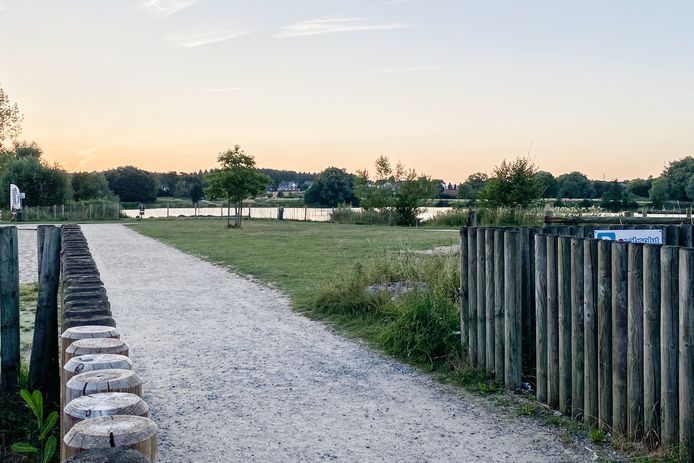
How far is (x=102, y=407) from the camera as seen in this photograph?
9.66ft

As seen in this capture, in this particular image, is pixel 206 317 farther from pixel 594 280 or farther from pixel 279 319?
pixel 594 280

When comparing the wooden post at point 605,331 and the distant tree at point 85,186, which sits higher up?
the distant tree at point 85,186

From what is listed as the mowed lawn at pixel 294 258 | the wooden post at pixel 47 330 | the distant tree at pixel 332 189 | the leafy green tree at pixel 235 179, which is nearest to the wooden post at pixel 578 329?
the wooden post at pixel 47 330

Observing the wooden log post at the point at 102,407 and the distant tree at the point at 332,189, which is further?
the distant tree at the point at 332,189

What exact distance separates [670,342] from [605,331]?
679 mm

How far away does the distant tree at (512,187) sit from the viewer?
38062 millimetres

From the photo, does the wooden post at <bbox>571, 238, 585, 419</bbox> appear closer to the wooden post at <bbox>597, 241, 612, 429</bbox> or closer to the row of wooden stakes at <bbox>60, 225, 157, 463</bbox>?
the wooden post at <bbox>597, 241, 612, 429</bbox>

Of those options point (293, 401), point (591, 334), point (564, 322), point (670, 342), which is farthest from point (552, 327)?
point (293, 401)

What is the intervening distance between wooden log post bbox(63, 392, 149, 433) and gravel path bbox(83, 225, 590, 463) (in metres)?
2.23

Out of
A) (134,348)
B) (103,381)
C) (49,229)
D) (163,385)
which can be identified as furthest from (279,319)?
(103,381)

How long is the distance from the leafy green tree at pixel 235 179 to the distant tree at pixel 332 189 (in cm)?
6919

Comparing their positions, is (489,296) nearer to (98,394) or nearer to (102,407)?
(98,394)

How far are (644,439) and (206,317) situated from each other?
298 inches

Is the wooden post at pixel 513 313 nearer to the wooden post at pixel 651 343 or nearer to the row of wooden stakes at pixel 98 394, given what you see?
the wooden post at pixel 651 343
